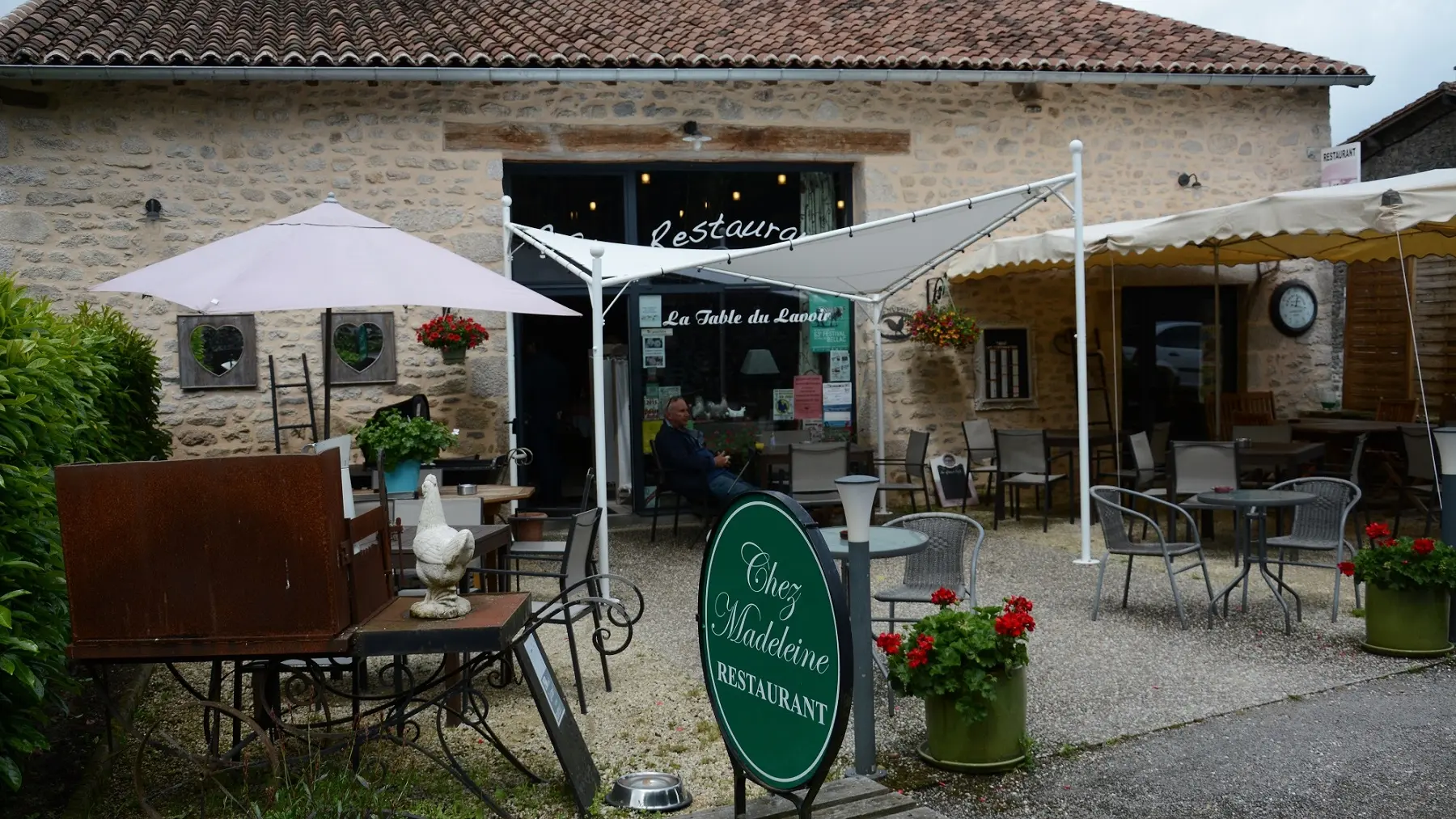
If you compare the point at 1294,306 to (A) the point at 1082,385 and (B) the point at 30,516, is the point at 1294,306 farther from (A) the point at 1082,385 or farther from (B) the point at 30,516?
(B) the point at 30,516

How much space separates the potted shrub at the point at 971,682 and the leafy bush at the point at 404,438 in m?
3.39

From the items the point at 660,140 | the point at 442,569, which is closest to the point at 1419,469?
the point at 660,140

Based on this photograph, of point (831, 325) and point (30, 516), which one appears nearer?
point (30, 516)

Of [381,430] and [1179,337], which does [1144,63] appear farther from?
[381,430]

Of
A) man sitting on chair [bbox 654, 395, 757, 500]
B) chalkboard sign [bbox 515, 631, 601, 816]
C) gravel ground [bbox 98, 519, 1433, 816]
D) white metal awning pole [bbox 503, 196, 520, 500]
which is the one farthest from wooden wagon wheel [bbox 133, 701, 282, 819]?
man sitting on chair [bbox 654, 395, 757, 500]

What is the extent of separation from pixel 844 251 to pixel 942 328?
2055 mm

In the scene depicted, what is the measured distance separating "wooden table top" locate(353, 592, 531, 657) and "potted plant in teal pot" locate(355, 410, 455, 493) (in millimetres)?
3000

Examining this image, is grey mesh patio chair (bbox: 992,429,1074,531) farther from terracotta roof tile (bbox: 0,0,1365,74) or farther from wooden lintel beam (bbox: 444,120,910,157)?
terracotta roof tile (bbox: 0,0,1365,74)

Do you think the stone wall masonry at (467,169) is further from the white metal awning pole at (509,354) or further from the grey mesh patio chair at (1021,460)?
the grey mesh patio chair at (1021,460)

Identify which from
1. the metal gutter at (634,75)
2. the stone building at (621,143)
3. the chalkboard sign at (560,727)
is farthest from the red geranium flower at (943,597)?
the metal gutter at (634,75)

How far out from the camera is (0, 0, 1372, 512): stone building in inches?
327

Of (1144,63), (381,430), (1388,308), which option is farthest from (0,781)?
(1388,308)

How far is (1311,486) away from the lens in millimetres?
5773

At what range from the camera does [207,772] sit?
3070mm
